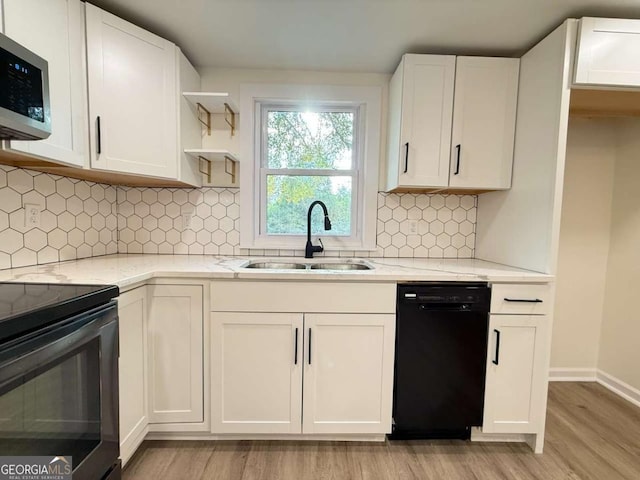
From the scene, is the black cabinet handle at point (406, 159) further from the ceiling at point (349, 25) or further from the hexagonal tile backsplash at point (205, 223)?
the ceiling at point (349, 25)

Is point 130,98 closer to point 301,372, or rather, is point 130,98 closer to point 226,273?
point 226,273

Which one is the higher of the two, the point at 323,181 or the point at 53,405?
the point at 323,181

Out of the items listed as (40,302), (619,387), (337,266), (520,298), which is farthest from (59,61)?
(619,387)

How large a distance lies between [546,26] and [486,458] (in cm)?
231

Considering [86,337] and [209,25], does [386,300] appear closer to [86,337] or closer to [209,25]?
[86,337]

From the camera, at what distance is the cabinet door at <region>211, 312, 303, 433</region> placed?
1.51 meters

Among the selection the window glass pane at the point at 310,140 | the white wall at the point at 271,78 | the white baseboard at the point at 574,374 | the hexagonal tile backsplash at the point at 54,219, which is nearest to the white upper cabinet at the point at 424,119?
the white wall at the point at 271,78

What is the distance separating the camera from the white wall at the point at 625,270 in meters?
2.04

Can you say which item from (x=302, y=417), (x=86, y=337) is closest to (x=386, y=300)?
(x=302, y=417)

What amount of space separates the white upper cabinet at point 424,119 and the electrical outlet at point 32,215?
198 cm

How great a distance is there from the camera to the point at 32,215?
1491 millimetres

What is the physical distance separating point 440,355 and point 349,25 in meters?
1.81

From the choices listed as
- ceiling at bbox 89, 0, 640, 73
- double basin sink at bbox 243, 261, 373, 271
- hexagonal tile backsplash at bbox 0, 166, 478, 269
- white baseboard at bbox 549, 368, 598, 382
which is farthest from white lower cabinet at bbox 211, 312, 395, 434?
white baseboard at bbox 549, 368, 598, 382

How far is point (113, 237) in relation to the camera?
2.05 m
